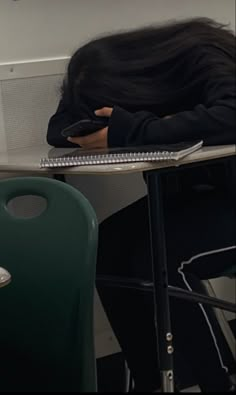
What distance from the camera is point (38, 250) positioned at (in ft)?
3.72

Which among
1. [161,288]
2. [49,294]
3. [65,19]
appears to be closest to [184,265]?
[161,288]

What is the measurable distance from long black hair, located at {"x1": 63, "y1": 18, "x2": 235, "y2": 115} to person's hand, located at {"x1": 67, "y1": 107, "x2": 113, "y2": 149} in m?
0.06

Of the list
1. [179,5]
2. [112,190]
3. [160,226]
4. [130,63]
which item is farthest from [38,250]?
[179,5]

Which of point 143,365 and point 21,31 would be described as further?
point 21,31

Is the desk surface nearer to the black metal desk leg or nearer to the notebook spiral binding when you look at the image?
the notebook spiral binding

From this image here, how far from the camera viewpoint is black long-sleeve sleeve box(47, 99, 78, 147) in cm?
165

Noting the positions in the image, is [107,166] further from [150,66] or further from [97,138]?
[150,66]

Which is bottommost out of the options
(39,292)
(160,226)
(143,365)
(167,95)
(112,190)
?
(143,365)

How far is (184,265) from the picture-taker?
1.47 metres

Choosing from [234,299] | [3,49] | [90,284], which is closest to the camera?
[90,284]

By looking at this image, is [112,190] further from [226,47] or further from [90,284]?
[90,284]

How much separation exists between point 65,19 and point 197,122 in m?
0.68

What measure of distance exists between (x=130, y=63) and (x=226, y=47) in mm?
228

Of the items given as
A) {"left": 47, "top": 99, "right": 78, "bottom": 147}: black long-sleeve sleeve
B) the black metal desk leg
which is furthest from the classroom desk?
{"left": 47, "top": 99, "right": 78, "bottom": 147}: black long-sleeve sleeve
